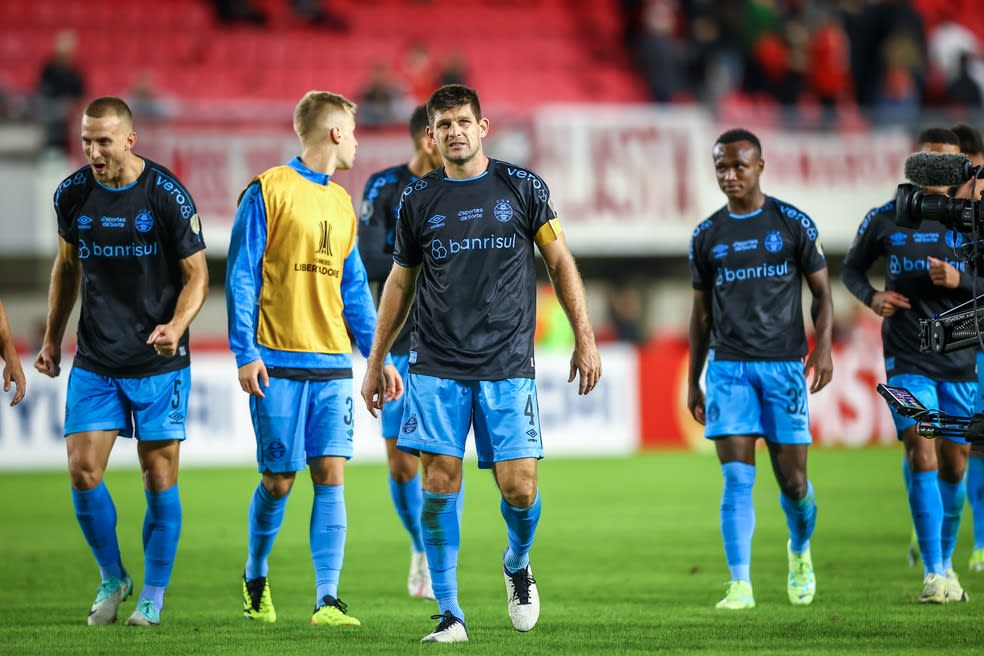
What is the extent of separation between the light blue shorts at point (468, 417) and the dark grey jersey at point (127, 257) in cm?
149

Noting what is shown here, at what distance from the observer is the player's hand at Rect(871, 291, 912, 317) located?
25.9 ft

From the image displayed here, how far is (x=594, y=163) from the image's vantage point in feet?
65.3

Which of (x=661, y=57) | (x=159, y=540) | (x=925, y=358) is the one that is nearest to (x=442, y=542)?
(x=159, y=540)

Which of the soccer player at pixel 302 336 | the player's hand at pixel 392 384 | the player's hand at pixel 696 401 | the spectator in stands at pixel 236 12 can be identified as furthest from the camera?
the spectator in stands at pixel 236 12

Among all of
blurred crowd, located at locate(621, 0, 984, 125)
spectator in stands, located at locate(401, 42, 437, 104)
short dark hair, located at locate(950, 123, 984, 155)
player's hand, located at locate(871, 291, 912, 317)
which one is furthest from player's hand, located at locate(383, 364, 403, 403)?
blurred crowd, located at locate(621, 0, 984, 125)

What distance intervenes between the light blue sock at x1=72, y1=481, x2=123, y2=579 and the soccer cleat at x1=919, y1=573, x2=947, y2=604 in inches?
160

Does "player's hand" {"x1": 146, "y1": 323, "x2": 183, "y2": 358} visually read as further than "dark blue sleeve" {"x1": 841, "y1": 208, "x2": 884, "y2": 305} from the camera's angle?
No

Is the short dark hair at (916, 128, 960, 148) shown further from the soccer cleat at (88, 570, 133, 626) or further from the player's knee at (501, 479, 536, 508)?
the soccer cleat at (88, 570, 133, 626)

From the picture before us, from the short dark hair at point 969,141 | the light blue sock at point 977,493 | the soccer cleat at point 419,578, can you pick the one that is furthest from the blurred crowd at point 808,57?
the soccer cleat at point 419,578

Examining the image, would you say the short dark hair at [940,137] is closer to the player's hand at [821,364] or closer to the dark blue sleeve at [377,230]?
the player's hand at [821,364]

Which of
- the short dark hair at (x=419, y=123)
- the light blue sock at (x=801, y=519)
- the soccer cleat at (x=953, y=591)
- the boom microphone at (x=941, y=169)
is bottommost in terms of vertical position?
the soccer cleat at (x=953, y=591)

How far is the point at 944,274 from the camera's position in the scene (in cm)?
752

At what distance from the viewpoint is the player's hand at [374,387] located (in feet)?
21.2

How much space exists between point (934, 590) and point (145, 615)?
395 centimetres
